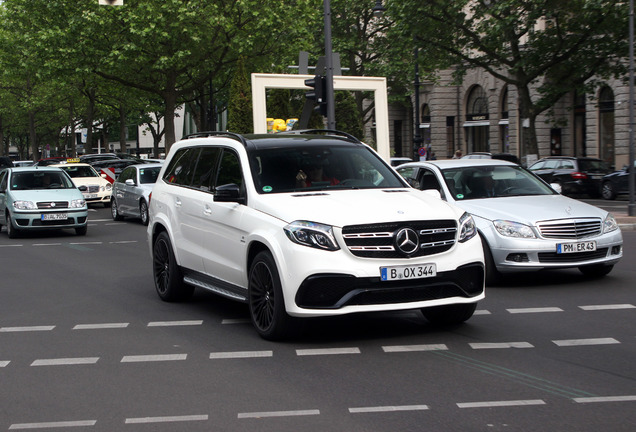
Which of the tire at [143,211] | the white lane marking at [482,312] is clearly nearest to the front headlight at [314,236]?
the white lane marking at [482,312]

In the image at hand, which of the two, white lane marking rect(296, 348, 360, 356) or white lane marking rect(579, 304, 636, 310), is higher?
white lane marking rect(296, 348, 360, 356)

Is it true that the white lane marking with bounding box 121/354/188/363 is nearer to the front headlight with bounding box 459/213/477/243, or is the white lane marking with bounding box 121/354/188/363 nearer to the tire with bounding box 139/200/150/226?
the front headlight with bounding box 459/213/477/243

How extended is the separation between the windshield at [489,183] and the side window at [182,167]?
3462 mm

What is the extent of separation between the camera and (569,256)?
10.6 m

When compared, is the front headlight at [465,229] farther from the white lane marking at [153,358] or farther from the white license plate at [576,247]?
the white license plate at [576,247]

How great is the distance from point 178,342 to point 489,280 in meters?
4.32

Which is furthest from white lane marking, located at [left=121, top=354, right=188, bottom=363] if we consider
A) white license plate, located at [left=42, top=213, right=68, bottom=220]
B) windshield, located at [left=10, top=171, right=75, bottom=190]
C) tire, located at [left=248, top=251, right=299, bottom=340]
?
windshield, located at [left=10, top=171, right=75, bottom=190]

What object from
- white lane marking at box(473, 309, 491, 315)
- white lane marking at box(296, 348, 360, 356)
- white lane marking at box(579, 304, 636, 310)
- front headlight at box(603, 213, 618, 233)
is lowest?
white lane marking at box(579, 304, 636, 310)

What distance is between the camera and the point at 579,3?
32.5m

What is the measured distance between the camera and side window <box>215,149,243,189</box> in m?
8.70

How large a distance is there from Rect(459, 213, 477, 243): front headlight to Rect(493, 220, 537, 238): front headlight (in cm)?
264

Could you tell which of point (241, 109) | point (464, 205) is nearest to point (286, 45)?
point (241, 109)

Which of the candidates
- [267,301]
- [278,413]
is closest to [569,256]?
A: [267,301]

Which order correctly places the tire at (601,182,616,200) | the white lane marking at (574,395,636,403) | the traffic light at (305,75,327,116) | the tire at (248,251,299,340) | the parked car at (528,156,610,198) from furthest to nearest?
the parked car at (528,156,610,198) → the tire at (601,182,616,200) → the traffic light at (305,75,327,116) → the tire at (248,251,299,340) → the white lane marking at (574,395,636,403)
